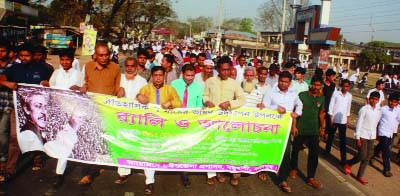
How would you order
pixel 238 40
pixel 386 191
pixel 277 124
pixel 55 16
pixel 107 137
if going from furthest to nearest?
pixel 238 40 < pixel 55 16 < pixel 386 191 < pixel 277 124 < pixel 107 137

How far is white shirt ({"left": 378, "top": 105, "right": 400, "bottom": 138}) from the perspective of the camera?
602cm

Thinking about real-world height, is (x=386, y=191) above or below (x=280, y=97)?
below

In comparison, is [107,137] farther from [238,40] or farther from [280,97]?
[238,40]

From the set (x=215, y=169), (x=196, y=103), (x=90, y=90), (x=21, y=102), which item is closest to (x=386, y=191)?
(x=215, y=169)

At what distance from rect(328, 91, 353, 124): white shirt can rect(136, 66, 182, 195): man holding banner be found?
357 centimetres

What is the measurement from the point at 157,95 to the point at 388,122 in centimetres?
404

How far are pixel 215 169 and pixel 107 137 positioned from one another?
1.56 m

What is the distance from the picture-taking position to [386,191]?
5586 mm

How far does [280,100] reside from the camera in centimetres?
539

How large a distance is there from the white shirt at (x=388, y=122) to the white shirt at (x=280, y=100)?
1.83 meters

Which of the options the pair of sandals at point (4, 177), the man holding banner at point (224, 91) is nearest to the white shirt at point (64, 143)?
the pair of sandals at point (4, 177)

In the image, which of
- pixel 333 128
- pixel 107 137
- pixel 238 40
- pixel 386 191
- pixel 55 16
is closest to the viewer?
pixel 107 137

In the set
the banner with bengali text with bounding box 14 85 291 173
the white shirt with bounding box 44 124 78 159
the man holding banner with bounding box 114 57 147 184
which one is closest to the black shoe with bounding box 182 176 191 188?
the banner with bengali text with bounding box 14 85 291 173

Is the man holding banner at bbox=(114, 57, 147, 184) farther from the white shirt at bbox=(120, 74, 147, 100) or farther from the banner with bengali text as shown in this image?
the banner with bengali text
